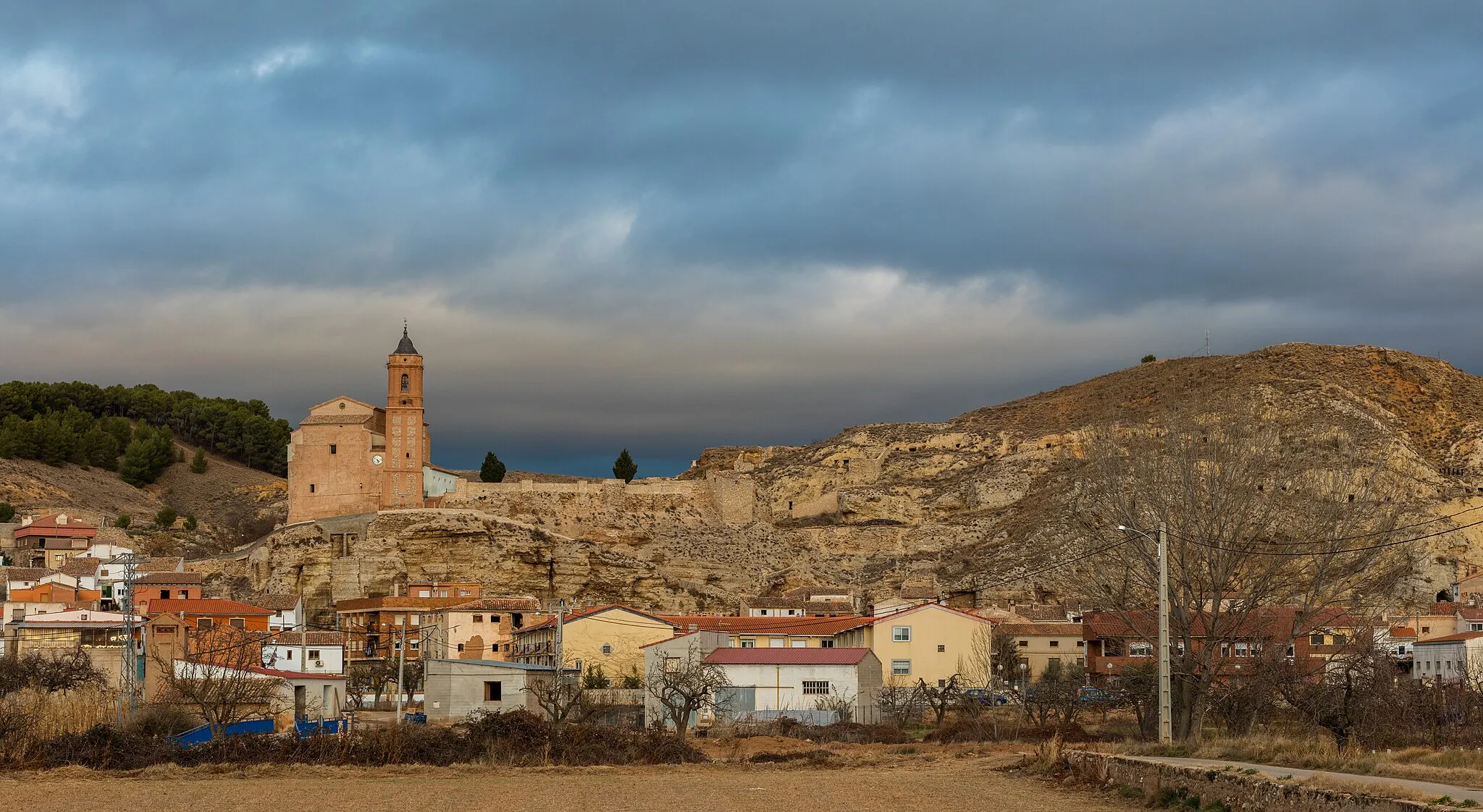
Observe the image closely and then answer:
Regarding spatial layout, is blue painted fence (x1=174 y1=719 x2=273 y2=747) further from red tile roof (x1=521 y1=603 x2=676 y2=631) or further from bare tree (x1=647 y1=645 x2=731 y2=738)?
red tile roof (x1=521 y1=603 x2=676 y2=631)

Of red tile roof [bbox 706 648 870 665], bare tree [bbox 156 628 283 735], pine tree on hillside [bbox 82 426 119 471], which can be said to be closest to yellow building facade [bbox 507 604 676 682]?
red tile roof [bbox 706 648 870 665]

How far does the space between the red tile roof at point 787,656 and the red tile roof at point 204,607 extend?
2793 centimetres

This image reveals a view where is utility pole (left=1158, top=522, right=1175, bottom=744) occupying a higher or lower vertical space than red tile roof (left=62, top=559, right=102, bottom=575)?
lower

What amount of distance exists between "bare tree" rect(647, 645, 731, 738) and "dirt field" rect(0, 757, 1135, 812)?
8.57 meters

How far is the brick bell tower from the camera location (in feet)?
301

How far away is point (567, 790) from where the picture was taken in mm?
28859

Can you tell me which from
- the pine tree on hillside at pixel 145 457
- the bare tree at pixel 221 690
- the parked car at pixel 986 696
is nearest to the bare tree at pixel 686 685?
the parked car at pixel 986 696

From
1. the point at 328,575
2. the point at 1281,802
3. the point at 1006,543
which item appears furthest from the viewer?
the point at 1006,543

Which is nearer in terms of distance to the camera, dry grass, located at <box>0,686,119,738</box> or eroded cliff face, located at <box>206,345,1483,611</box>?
dry grass, located at <box>0,686,119,738</box>

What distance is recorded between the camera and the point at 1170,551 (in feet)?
131

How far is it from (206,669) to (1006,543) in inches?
2410

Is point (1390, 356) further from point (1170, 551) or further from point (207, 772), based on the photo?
point (207, 772)

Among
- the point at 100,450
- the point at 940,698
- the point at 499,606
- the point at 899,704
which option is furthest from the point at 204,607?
the point at 100,450

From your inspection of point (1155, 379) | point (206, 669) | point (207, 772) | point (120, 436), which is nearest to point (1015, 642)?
point (206, 669)
